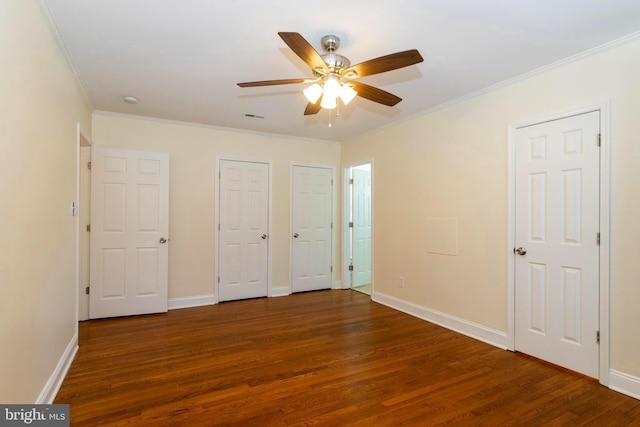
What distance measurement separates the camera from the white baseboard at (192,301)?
431 cm

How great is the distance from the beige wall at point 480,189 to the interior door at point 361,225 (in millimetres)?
579

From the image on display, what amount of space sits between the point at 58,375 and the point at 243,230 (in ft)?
8.87

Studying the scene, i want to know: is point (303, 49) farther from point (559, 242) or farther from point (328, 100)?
point (559, 242)

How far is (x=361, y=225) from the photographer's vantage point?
5.65 metres

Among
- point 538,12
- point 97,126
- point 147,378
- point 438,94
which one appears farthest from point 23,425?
point 438,94

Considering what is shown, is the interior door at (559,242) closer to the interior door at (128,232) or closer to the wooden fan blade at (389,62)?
the wooden fan blade at (389,62)

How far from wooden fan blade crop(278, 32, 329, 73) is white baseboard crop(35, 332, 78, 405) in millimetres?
2557

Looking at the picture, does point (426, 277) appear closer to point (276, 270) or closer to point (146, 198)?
point (276, 270)

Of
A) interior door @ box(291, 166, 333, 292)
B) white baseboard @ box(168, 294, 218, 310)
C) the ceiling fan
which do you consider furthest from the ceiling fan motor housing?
white baseboard @ box(168, 294, 218, 310)

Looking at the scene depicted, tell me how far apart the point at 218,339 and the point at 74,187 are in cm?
191

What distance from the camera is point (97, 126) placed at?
3.96 meters

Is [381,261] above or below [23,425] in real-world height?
above

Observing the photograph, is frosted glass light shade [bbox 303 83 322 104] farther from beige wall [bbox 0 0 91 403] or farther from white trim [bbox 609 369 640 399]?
white trim [bbox 609 369 640 399]

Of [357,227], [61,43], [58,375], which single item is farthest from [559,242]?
[61,43]
